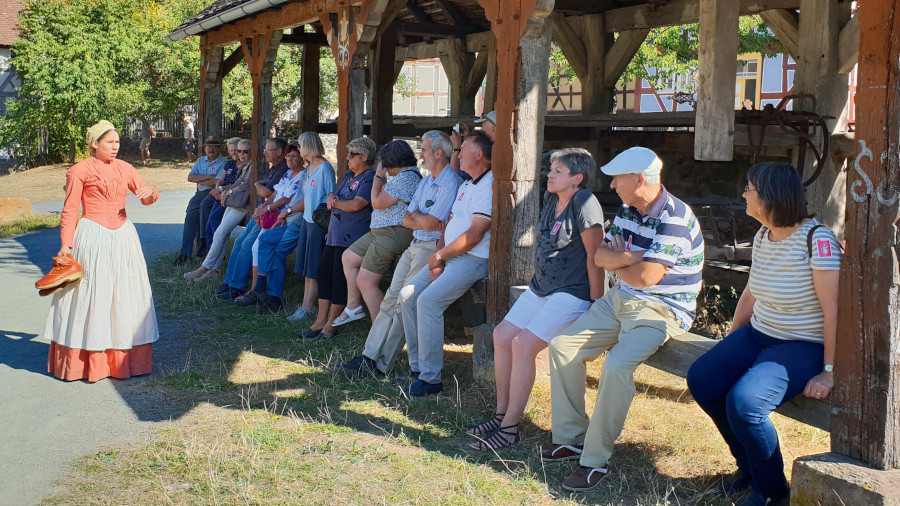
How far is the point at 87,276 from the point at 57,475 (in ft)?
6.15

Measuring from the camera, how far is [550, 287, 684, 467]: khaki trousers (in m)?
3.99

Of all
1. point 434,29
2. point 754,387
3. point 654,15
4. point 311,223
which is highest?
point 434,29

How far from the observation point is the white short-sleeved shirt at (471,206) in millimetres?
5609

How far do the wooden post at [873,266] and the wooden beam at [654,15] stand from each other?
5.27m

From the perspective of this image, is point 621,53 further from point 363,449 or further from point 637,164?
point 363,449

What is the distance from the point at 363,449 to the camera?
4582mm

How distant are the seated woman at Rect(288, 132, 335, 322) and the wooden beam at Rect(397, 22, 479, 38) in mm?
3730

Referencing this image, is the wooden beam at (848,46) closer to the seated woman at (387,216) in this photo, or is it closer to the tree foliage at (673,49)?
the seated woman at (387,216)

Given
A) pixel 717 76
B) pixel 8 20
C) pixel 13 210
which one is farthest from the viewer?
pixel 8 20

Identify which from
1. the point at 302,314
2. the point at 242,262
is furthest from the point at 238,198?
the point at 302,314

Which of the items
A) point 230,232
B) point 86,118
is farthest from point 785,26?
point 86,118

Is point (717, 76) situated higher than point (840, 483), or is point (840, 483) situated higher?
point (717, 76)

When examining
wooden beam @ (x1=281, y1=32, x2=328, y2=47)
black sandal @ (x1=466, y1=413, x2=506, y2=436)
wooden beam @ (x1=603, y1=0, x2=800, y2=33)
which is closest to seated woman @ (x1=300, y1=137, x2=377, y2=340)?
black sandal @ (x1=466, y1=413, x2=506, y2=436)

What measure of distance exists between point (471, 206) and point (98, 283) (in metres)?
2.49
